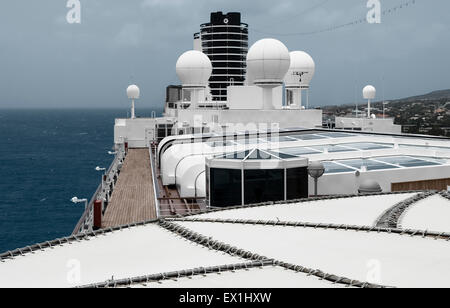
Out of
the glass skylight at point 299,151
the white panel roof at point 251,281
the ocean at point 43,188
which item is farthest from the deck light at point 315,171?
the ocean at point 43,188

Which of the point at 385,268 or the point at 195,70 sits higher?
the point at 195,70

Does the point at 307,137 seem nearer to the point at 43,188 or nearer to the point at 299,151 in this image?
the point at 299,151

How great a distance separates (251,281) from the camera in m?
7.49

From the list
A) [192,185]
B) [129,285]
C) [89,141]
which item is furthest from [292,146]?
[89,141]

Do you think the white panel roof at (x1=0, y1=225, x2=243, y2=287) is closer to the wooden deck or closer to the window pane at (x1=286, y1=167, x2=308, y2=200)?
the wooden deck

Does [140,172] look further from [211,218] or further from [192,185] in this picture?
[211,218]

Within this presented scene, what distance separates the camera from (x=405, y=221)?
11.6 meters

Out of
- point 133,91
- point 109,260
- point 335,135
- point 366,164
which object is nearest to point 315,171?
point 366,164

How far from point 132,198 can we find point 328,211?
13.4 metres

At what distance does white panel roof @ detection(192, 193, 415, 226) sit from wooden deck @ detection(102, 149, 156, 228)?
18.4 ft

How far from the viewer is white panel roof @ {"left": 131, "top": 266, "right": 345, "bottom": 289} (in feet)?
23.9

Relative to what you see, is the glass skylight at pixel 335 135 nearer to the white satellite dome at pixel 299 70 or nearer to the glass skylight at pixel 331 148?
the glass skylight at pixel 331 148

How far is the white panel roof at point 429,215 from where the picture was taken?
1117cm
